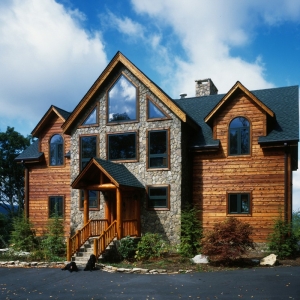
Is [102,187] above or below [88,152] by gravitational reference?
below

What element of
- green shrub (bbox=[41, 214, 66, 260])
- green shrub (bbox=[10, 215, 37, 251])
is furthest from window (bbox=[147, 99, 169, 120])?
green shrub (bbox=[10, 215, 37, 251])

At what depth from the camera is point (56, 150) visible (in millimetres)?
23609

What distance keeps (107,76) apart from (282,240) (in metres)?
11.8

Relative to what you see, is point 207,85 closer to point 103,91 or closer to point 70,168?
point 103,91

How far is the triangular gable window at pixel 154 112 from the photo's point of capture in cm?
1959

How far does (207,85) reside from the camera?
26.0 metres

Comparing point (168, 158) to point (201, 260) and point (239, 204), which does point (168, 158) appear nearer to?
point (239, 204)

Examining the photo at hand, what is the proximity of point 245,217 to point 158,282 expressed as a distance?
7648mm

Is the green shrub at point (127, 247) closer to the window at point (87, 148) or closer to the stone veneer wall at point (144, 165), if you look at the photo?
the stone veneer wall at point (144, 165)

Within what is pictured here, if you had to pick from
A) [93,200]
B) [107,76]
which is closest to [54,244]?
[93,200]

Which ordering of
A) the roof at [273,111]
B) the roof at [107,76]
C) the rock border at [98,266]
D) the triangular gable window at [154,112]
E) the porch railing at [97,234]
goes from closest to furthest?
the rock border at [98,266] < the porch railing at [97,234] < the roof at [273,111] < the roof at [107,76] < the triangular gable window at [154,112]

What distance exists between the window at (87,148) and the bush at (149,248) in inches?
220

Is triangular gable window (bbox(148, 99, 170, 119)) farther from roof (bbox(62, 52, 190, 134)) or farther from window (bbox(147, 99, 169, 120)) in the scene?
roof (bbox(62, 52, 190, 134))

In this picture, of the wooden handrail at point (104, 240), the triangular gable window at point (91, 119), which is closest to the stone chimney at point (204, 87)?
the triangular gable window at point (91, 119)
